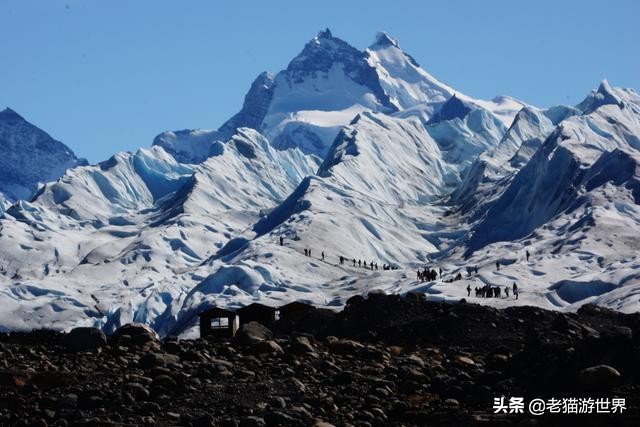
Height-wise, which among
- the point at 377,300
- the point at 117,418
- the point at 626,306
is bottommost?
the point at 117,418

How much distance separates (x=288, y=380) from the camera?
38031 mm

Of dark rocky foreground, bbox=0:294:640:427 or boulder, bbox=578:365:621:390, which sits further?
boulder, bbox=578:365:621:390

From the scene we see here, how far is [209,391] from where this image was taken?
3550 centimetres

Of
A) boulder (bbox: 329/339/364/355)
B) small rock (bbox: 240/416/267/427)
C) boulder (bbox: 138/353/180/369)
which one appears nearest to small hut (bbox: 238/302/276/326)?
boulder (bbox: 329/339/364/355)

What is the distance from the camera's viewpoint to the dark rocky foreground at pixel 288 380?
106 ft

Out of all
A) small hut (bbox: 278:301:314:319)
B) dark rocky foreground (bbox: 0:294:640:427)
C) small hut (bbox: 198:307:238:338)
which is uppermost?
small hut (bbox: 278:301:314:319)

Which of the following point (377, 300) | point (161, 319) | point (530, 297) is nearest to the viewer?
point (377, 300)

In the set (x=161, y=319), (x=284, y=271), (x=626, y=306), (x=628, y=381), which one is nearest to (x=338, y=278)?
(x=284, y=271)

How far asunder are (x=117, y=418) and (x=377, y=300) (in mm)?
34229

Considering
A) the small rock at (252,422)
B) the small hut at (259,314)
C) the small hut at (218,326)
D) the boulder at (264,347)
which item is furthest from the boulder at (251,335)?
the small rock at (252,422)

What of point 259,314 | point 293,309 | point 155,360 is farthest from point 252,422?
point 293,309

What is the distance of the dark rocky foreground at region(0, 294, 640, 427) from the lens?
106 ft

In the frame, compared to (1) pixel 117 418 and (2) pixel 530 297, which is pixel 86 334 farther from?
A: (2) pixel 530 297

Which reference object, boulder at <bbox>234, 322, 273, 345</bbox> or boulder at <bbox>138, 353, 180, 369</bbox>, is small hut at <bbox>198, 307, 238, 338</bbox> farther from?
boulder at <bbox>138, 353, 180, 369</bbox>
